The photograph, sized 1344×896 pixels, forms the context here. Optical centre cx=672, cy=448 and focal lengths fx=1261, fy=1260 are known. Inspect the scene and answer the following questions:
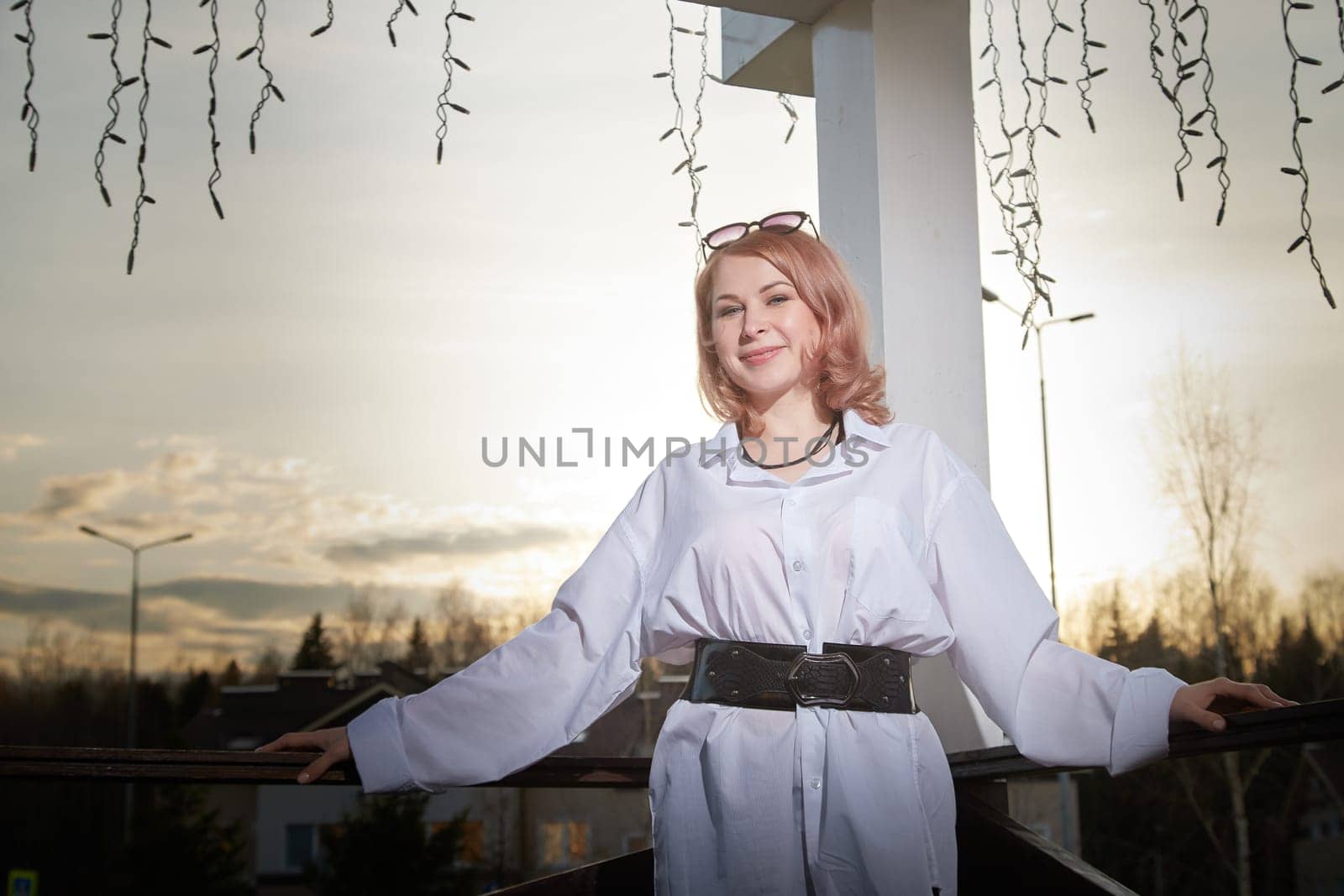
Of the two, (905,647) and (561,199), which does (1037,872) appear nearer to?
(905,647)

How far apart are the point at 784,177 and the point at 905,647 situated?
244cm

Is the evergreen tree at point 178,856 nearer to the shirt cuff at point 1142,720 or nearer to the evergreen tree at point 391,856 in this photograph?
the evergreen tree at point 391,856

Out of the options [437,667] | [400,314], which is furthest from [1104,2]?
[437,667]

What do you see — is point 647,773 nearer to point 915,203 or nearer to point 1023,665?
point 1023,665

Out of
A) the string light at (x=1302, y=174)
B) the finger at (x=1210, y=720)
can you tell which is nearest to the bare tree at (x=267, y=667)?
the string light at (x=1302, y=174)

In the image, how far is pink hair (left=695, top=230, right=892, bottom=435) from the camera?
2.21m

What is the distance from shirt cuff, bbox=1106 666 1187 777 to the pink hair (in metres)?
0.64

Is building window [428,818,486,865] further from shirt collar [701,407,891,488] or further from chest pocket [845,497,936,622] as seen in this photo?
chest pocket [845,497,936,622]

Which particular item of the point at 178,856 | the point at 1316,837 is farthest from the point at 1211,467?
the point at 178,856

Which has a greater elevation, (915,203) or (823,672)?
(915,203)

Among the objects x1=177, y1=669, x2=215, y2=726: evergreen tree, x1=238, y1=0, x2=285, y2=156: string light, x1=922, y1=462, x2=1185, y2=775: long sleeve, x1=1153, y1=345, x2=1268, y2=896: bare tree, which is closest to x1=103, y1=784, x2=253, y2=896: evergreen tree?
x1=177, y1=669, x2=215, y2=726: evergreen tree

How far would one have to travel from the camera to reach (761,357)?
86.1 inches

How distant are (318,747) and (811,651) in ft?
2.67

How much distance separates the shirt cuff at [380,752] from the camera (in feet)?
6.49
